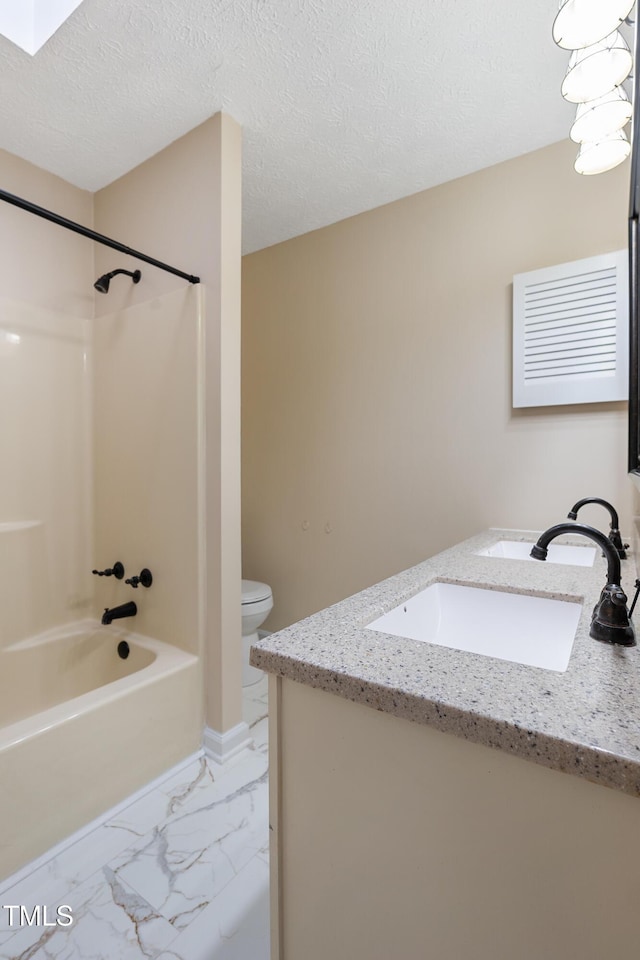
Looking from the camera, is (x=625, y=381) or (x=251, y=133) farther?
(x=251, y=133)

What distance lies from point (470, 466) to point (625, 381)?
649 mm

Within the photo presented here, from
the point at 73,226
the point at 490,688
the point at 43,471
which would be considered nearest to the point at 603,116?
the point at 490,688

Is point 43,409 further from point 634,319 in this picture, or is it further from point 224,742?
point 634,319

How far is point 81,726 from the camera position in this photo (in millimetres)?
1347

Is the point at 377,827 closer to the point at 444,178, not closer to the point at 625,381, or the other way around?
the point at 625,381

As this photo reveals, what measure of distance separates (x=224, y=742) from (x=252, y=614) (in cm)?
61

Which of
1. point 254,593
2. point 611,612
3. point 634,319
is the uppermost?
point 634,319

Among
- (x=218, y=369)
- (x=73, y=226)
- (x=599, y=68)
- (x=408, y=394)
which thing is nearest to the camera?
(x=599, y=68)

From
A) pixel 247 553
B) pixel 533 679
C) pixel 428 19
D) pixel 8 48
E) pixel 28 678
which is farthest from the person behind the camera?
pixel 247 553

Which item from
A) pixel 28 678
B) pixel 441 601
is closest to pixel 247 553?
pixel 28 678

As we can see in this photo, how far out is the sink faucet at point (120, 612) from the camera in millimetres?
1896

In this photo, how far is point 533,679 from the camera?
629 mm

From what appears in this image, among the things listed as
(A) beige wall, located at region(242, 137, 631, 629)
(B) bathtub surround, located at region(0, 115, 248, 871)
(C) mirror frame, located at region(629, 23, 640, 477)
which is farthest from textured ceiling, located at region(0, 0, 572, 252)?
(C) mirror frame, located at region(629, 23, 640, 477)

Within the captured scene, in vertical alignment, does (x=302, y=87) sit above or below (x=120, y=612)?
above
